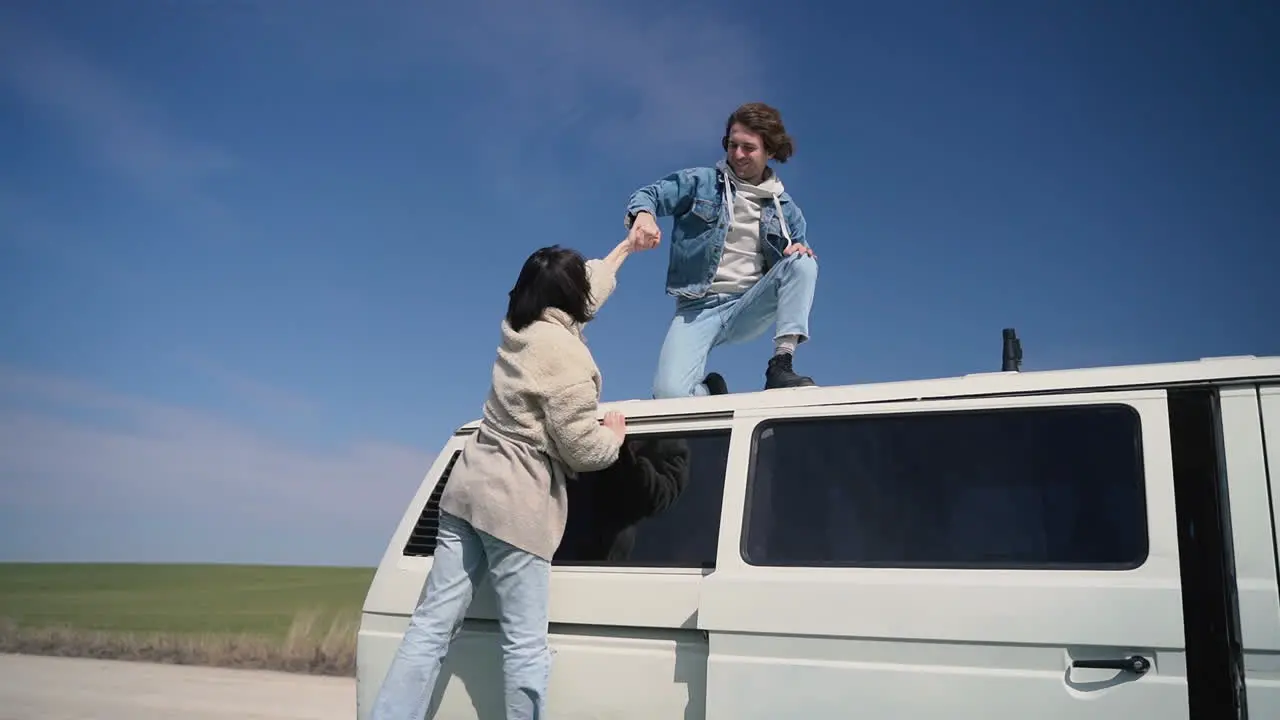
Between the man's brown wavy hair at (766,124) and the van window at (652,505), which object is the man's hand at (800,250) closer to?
the man's brown wavy hair at (766,124)

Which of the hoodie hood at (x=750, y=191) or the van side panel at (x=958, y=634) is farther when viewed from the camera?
the hoodie hood at (x=750, y=191)

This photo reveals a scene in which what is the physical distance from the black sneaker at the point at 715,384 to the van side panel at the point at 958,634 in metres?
1.45

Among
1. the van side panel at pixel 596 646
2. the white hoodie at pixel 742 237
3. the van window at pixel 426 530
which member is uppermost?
the white hoodie at pixel 742 237

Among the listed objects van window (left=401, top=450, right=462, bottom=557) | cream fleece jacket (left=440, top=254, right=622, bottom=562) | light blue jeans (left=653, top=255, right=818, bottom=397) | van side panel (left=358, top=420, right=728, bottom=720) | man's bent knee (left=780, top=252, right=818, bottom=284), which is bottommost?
van side panel (left=358, top=420, right=728, bottom=720)

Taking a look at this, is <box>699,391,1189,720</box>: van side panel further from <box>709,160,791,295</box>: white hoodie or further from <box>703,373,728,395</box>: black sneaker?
<box>709,160,791,295</box>: white hoodie

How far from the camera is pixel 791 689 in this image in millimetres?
2924

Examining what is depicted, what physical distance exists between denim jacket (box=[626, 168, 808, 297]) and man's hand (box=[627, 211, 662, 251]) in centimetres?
43

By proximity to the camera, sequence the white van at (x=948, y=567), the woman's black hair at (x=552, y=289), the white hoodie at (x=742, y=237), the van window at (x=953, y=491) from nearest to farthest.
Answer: the white van at (x=948, y=567) → the van window at (x=953, y=491) → the woman's black hair at (x=552, y=289) → the white hoodie at (x=742, y=237)

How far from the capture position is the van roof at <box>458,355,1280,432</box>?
279 centimetres

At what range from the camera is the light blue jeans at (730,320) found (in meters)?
4.49

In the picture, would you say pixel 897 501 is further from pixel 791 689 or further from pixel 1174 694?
pixel 1174 694

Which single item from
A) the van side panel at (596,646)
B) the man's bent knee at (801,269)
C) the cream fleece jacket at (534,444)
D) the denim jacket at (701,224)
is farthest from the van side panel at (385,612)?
the man's bent knee at (801,269)

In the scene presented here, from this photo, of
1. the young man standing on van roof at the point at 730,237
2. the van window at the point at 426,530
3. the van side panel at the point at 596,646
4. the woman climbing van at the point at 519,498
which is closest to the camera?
the van side panel at the point at 596,646

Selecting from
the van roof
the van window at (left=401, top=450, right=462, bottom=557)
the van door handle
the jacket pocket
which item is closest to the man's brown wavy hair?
the jacket pocket
